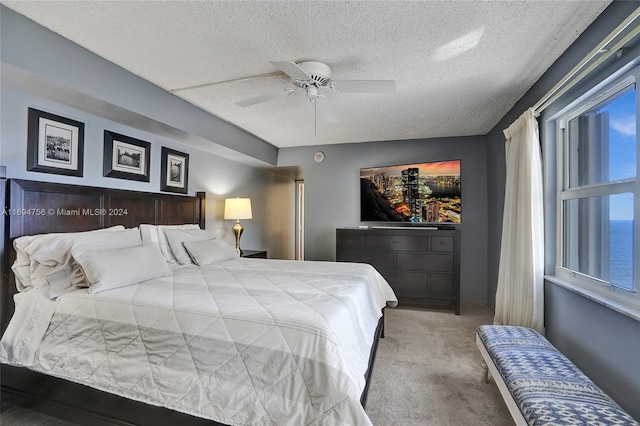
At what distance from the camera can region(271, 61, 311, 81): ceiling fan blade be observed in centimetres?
180

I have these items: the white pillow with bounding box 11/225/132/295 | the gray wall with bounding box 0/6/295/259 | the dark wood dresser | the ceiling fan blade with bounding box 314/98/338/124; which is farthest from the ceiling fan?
the dark wood dresser

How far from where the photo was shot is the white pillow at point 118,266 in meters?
1.79

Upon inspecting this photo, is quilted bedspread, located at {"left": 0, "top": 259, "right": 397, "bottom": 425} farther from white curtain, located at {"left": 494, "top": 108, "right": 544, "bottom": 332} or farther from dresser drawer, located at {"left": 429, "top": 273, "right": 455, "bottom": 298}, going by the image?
dresser drawer, located at {"left": 429, "top": 273, "right": 455, "bottom": 298}

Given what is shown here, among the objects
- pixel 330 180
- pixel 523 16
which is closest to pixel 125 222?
pixel 330 180

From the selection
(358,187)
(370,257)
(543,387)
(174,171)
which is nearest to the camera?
(543,387)

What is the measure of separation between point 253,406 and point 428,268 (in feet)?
10.2

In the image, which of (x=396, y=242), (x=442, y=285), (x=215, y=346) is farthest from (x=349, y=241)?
(x=215, y=346)

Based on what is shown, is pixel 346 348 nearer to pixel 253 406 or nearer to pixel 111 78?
pixel 253 406

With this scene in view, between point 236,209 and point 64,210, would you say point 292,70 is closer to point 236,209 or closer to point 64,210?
point 64,210

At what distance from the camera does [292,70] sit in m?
1.91

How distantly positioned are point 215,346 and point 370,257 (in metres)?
2.97

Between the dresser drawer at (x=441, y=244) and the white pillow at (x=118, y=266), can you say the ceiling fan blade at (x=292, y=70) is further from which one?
the dresser drawer at (x=441, y=244)

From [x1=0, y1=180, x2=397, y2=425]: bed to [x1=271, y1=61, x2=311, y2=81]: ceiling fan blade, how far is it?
4.63 ft

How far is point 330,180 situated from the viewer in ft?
15.9
